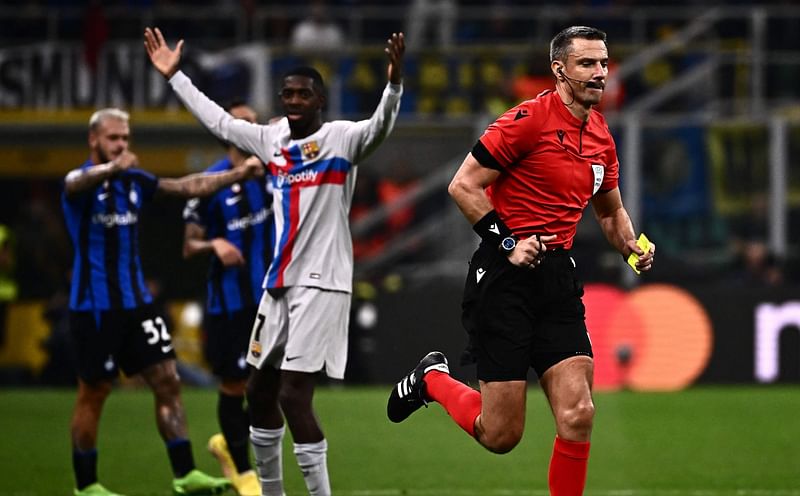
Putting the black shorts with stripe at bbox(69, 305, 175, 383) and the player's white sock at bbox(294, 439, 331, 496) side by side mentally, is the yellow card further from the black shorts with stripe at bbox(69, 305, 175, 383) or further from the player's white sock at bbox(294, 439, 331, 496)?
the black shorts with stripe at bbox(69, 305, 175, 383)

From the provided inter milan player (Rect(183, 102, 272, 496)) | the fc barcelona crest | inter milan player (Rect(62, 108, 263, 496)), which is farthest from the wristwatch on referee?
inter milan player (Rect(183, 102, 272, 496))

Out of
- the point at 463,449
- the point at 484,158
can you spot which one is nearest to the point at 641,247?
the point at 484,158

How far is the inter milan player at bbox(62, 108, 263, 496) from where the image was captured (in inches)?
352

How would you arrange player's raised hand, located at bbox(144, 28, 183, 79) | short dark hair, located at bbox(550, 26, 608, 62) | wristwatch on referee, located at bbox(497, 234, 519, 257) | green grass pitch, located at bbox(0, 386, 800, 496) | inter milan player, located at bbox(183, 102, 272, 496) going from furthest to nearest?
green grass pitch, located at bbox(0, 386, 800, 496), inter milan player, located at bbox(183, 102, 272, 496), player's raised hand, located at bbox(144, 28, 183, 79), short dark hair, located at bbox(550, 26, 608, 62), wristwatch on referee, located at bbox(497, 234, 519, 257)

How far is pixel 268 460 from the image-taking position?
25.3ft

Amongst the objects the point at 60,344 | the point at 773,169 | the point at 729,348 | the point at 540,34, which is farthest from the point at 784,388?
the point at 60,344

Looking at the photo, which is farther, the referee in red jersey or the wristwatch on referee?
the referee in red jersey

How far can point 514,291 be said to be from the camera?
7.04 m

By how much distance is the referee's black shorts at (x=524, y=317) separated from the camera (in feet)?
23.0

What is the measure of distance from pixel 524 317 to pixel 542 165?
720mm

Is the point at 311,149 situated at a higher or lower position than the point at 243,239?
higher

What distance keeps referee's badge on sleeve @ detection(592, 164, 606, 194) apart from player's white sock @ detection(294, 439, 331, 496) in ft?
6.14

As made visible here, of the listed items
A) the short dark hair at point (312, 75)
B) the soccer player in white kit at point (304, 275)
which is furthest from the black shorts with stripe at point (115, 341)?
the short dark hair at point (312, 75)

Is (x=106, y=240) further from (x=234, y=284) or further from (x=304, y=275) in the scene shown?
(x=304, y=275)
